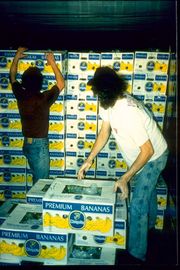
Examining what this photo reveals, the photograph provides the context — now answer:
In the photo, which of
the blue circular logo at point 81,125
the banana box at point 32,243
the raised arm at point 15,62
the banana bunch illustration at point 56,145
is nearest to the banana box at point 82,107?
the blue circular logo at point 81,125

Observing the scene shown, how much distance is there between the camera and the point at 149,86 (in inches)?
182

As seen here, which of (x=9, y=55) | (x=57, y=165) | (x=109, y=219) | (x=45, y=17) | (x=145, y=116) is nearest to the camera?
(x=109, y=219)

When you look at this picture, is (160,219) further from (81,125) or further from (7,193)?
(7,193)

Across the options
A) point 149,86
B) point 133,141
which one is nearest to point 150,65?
point 149,86

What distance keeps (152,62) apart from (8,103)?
2185 mm

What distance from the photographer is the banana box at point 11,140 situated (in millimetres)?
4793

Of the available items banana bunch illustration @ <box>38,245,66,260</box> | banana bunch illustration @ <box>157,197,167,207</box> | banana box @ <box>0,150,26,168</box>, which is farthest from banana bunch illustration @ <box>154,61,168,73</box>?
banana bunch illustration @ <box>38,245,66,260</box>

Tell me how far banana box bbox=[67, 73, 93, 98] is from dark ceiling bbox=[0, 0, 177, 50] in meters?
0.47

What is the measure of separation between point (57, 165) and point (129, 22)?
2317mm

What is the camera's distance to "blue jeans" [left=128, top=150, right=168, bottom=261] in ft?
11.4

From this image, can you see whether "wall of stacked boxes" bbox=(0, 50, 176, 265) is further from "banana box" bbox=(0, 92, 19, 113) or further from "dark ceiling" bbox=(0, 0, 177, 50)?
"dark ceiling" bbox=(0, 0, 177, 50)

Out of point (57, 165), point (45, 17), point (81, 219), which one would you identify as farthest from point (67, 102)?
point (81, 219)

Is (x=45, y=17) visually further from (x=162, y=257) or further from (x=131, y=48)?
(x=162, y=257)

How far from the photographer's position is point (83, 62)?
15.3 feet
